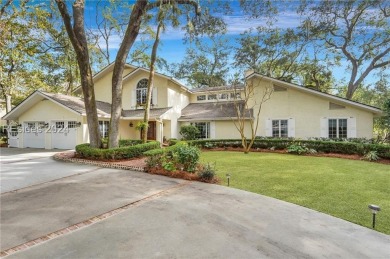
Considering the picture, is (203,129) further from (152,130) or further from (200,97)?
(200,97)

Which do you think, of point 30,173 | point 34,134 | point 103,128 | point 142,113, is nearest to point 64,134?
point 103,128

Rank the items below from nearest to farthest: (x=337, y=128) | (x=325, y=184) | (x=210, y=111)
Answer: (x=325, y=184)
(x=337, y=128)
(x=210, y=111)

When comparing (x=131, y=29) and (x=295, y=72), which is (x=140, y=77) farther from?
(x=295, y=72)

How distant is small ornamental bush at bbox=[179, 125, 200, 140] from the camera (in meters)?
19.5

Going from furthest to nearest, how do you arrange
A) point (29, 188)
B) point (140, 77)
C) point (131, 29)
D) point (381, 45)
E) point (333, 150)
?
point (381, 45), point (140, 77), point (333, 150), point (131, 29), point (29, 188)

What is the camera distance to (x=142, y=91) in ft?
69.9

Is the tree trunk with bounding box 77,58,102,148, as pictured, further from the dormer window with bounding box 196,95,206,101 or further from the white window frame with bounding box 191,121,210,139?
the dormer window with bounding box 196,95,206,101

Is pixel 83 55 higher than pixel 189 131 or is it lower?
higher

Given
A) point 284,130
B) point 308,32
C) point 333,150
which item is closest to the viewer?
point 333,150

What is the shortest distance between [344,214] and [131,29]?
12.2 m

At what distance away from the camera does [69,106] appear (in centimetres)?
1628

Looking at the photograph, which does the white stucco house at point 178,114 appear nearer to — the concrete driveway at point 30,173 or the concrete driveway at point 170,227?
the concrete driveway at point 30,173

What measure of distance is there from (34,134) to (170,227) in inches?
741

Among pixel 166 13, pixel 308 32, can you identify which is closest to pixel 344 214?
pixel 166 13
